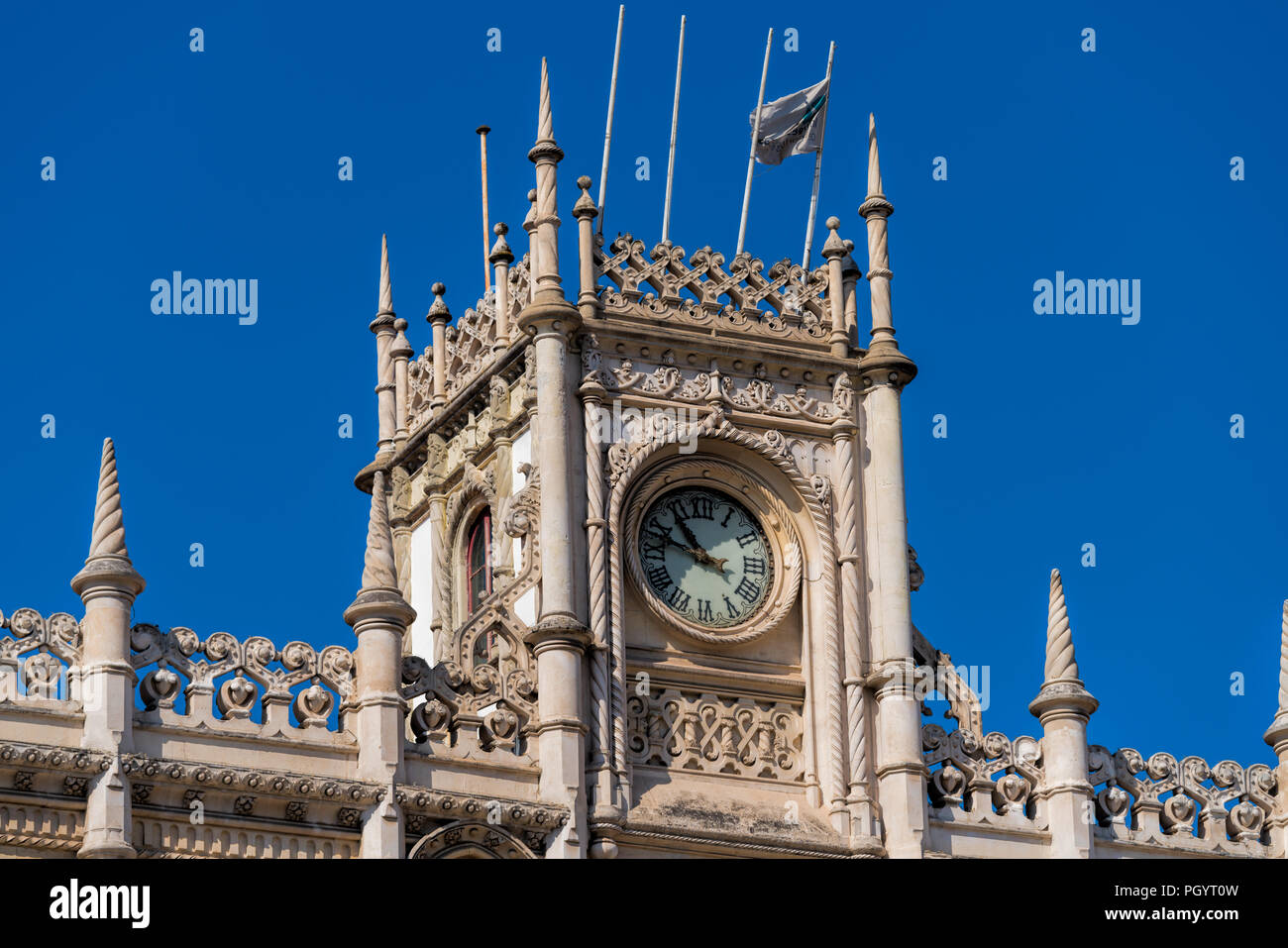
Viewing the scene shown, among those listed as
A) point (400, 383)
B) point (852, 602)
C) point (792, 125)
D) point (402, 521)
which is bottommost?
point (852, 602)

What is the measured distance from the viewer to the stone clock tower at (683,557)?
42.0 meters

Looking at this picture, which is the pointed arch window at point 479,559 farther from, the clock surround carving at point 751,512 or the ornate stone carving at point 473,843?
the ornate stone carving at point 473,843

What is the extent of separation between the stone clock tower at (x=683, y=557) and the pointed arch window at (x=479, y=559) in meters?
0.04

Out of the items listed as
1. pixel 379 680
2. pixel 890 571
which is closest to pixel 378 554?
pixel 379 680

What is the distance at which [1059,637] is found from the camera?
44000 millimetres

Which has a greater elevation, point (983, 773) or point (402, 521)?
point (402, 521)

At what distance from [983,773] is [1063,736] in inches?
40.3

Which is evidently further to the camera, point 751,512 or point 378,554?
point 751,512

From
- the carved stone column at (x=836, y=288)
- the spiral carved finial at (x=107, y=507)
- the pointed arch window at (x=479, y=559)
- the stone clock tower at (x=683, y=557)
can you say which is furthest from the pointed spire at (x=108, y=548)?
the carved stone column at (x=836, y=288)

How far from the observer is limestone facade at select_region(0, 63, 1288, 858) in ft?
130

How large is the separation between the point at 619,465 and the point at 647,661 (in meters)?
2.27

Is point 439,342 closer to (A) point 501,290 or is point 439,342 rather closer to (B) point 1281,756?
(A) point 501,290

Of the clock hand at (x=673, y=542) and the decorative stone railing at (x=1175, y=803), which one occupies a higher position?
the clock hand at (x=673, y=542)
